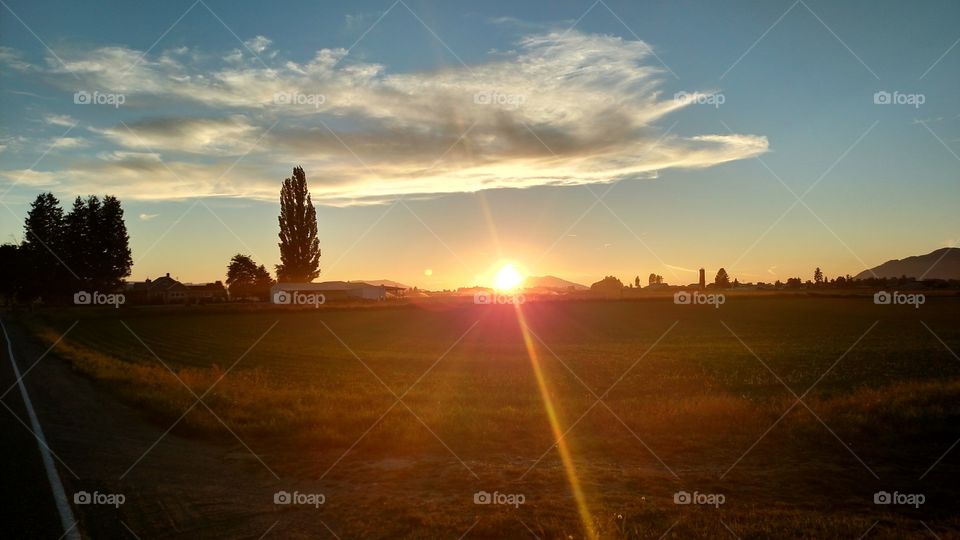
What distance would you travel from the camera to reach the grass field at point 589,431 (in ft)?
32.1

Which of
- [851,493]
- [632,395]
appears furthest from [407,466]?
[632,395]

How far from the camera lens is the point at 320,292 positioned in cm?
11200

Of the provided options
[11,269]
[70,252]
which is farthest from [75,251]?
[11,269]

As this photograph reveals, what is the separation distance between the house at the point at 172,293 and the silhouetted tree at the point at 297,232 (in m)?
35.2

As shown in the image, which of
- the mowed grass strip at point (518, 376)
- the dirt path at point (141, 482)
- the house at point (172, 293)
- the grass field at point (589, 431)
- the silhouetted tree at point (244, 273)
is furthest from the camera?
the silhouetted tree at point (244, 273)

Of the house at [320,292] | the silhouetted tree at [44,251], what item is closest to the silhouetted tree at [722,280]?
the house at [320,292]

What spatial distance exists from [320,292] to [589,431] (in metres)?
101

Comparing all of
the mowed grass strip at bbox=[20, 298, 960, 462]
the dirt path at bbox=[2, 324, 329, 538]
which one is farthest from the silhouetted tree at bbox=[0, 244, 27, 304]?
the dirt path at bbox=[2, 324, 329, 538]

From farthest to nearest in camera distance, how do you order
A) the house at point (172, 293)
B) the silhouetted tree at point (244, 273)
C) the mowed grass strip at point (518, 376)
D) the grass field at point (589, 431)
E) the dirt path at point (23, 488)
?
the silhouetted tree at point (244, 273) → the house at point (172, 293) → the mowed grass strip at point (518, 376) → the grass field at point (589, 431) → the dirt path at point (23, 488)

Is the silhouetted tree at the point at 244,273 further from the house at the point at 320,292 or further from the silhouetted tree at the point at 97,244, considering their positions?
the silhouetted tree at the point at 97,244

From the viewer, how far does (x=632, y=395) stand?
2266 centimetres

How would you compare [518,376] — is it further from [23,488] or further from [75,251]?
[75,251]

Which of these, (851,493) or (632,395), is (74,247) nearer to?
(632,395)

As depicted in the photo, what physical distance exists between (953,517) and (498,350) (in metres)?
35.1
